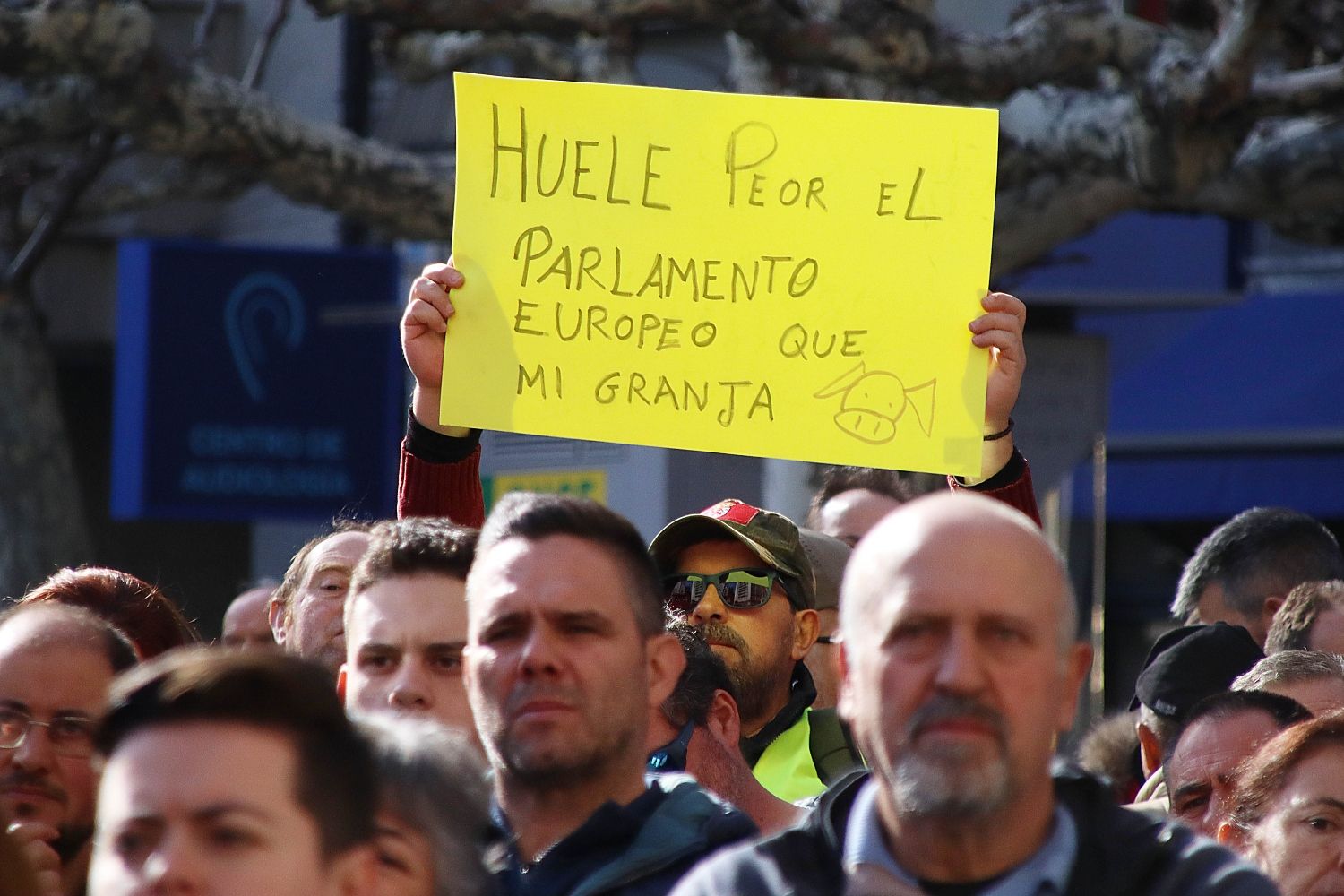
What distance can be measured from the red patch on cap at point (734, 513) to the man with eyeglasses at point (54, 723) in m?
1.39

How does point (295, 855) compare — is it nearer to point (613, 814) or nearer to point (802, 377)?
point (613, 814)

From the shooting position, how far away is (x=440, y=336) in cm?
434

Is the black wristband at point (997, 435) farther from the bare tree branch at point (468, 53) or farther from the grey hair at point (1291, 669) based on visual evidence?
the bare tree branch at point (468, 53)

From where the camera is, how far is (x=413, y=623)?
4.10 metres

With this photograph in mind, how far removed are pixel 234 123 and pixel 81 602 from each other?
3.94 m

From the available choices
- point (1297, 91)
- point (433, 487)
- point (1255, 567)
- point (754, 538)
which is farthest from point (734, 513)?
point (1297, 91)

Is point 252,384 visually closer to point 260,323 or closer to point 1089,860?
point 260,323

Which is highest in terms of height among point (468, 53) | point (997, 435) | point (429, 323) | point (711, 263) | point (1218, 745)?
point (468, 53)

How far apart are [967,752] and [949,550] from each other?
10.0 inches

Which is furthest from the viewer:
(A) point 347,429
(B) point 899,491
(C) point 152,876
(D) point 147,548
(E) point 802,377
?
(D) point 147,548

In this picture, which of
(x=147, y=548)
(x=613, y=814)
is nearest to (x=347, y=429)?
(x=147, y=548)

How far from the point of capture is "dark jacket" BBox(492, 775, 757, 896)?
3312mm

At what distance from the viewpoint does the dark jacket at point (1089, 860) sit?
2742mm

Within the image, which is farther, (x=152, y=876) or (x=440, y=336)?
(x=440, y=336)
